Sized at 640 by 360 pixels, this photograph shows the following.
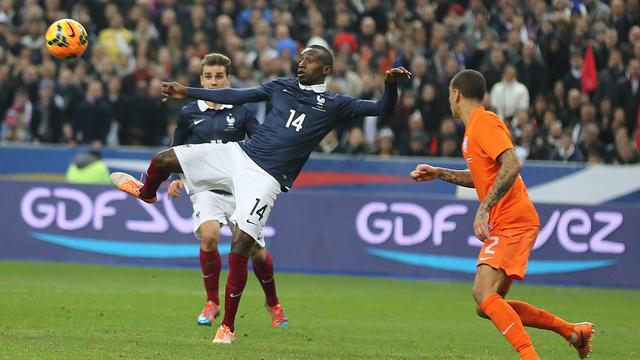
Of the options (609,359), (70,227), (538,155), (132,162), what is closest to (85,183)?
(70,227)

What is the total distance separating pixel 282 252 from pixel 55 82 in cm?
755

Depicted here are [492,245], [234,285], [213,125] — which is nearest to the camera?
[492,245]

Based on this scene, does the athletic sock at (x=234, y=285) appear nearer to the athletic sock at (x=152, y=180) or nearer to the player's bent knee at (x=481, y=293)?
the athletic sock at (x=152, y=180)

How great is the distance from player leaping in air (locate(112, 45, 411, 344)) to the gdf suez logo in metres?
7.55

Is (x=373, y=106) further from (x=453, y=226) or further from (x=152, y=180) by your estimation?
(x=453, y=226)

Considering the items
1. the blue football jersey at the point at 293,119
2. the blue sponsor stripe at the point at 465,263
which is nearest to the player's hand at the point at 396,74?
the blue football jersey at the point at 293,119

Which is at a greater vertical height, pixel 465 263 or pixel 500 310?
pixel 500 310

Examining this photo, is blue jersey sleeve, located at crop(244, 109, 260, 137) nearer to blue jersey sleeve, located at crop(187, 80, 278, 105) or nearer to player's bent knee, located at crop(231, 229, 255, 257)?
blue jersey sleeve, located at crop(187, 80, 278, 105)

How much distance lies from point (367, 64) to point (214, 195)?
11044mm

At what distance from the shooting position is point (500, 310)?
8.88 meters

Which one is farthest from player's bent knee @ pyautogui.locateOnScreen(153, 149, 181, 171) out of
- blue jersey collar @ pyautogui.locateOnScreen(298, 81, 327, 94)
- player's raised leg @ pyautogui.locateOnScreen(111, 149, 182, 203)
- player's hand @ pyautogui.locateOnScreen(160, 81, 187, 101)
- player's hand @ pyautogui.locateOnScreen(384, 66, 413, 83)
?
player's hand @ pyautogui.locateOnScreen(384, 66, 413, 83)

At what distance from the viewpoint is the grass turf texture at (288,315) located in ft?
33.5

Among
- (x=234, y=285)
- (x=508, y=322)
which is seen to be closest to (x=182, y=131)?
(x=234, y=285)

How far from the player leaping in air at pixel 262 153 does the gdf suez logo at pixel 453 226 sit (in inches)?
297
